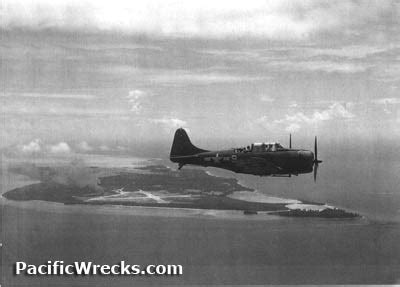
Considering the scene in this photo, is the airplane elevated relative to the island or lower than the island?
elevated

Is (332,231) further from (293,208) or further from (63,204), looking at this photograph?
(63,204)

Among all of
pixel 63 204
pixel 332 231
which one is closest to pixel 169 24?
pixel 63 204

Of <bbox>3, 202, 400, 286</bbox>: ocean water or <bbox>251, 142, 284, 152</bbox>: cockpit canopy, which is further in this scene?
<bbox>251, 142, 284, 152</bbox>: cockpit canopy

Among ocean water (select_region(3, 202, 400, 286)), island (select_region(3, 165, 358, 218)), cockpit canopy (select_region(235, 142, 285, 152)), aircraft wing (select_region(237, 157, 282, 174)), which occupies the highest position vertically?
cockpit canopy (select_region(235, 142, 285, 152))

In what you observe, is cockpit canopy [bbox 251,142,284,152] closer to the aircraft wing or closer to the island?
the aircraft wing

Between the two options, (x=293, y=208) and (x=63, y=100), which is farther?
(x=293, y=208)

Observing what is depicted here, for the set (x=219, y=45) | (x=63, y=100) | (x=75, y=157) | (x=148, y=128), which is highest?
(x=219, y=45)

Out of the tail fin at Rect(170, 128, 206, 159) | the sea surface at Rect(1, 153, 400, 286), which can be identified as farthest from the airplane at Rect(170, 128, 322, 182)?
the sea surface at Rect(1, 153, 400, 286)

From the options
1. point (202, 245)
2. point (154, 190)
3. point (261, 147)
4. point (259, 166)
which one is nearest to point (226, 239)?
point (202, 245)
